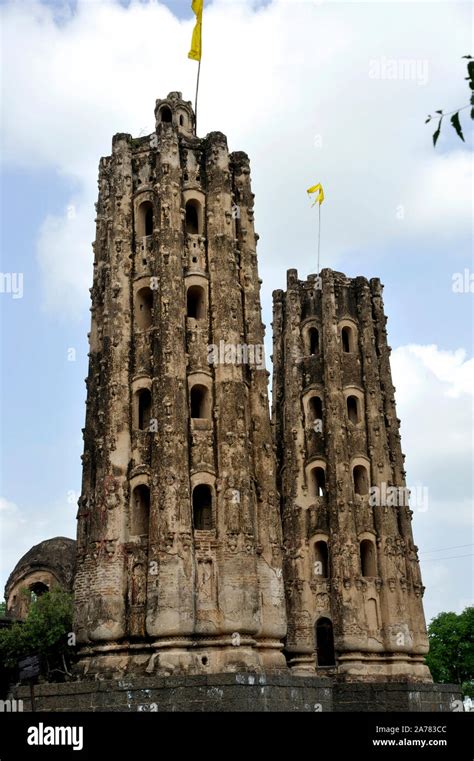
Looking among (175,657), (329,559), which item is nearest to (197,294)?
(175,657)

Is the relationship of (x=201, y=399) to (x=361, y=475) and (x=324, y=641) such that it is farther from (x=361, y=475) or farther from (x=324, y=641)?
(x=324, y=641)

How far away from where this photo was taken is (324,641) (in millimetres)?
38156

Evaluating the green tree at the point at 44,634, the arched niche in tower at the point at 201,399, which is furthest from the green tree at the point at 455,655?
the arched niche in tower at the point at 201,399

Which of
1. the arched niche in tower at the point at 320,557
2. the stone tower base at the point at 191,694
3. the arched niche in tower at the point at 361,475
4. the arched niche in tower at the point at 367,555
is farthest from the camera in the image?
the arched niche in tower at the point at 361,475

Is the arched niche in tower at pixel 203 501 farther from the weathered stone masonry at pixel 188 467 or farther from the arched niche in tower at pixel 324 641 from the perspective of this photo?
the arched niche in tower at pixel 324 641

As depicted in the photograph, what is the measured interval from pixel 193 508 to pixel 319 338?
61.0ft

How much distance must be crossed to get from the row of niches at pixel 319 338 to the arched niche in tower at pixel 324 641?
12.3 meters

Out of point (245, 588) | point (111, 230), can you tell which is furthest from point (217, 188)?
point (245, 588)

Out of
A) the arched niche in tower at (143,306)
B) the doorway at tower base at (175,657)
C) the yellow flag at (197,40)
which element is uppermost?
the yellow flag at (197,40)

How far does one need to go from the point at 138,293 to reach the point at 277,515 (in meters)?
7.92

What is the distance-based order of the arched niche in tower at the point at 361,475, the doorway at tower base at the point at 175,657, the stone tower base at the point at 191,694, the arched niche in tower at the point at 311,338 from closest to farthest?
1. the stone tower base at the point at 191,694
2. the doorway at tower base at the point at 175,657
3. the arched niche in tower at the point at 361,475
4. the arched niche in tower at the point at 311,338

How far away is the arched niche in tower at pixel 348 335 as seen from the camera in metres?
43.4

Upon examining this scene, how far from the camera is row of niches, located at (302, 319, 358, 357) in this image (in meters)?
43.5
